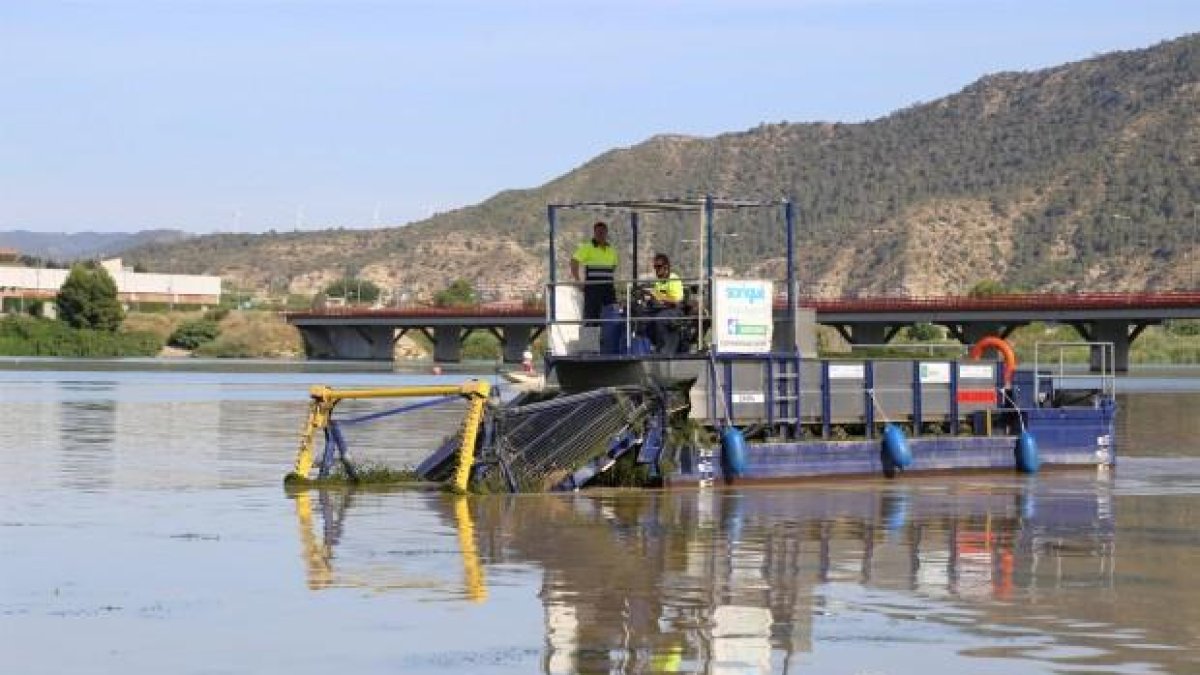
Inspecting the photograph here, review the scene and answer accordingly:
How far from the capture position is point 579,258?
30.5 metres

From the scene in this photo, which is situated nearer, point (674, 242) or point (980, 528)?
point (980, 528)

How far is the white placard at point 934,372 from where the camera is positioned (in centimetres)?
3241

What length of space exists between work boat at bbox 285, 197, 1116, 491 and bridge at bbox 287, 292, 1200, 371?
211 feet

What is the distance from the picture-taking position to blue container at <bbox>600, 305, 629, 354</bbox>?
2988cm

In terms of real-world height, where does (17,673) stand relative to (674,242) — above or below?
below

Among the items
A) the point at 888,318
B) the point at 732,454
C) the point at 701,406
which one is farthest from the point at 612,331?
the point at 888,318

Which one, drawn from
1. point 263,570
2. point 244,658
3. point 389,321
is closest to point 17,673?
point 244,658

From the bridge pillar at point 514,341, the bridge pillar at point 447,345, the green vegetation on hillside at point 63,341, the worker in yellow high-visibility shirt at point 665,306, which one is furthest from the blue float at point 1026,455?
the green vegetation on hillside at point 63,341

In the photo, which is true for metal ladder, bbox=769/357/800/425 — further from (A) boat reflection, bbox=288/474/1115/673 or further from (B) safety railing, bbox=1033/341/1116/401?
(B) safety railing, bbox=1033/341/1116/401

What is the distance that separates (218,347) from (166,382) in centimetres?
8846

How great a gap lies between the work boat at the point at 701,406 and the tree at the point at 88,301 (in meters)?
147

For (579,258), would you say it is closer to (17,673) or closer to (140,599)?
(140,599)

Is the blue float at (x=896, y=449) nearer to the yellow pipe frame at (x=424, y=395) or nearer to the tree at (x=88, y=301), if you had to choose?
the yellow pipe frame at (x=424, y=395)

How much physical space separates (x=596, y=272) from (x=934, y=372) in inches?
214
